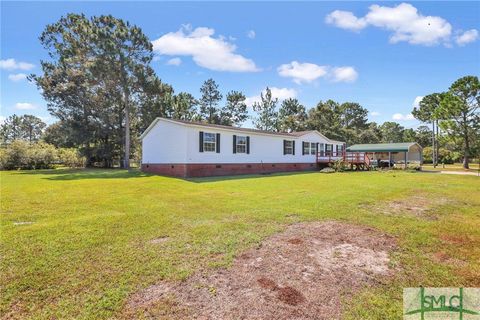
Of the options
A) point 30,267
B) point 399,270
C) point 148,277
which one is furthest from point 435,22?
point 30,267

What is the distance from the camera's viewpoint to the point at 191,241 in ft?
14.7

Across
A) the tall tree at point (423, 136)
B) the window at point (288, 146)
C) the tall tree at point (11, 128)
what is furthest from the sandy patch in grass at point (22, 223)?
the tall tree at point (11, 128)

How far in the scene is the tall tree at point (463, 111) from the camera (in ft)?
89.6

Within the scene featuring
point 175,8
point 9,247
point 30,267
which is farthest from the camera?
point 175,8

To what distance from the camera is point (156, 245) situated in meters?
4.30

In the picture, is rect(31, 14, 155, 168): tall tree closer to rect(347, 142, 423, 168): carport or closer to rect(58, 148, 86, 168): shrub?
rect(58, 148, 86, 168): shrub

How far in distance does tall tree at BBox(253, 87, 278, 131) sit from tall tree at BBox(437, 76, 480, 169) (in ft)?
75.5

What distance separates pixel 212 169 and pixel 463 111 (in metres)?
28.6

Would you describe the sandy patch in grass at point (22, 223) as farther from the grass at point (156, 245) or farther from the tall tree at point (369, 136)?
the tall tree at point (369, 136)

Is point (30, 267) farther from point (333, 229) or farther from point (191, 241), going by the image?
point (333, 229)

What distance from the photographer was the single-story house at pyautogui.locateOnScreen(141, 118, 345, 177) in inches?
640

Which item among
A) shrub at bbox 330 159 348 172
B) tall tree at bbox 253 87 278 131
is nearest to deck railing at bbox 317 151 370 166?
shrub at bbox 330 159 348 172

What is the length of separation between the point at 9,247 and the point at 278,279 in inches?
166

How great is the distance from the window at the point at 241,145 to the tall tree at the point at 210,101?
74.8 feet
